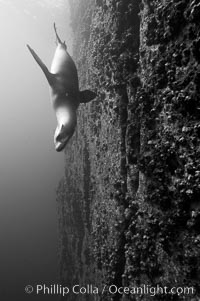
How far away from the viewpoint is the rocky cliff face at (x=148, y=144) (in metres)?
2.51

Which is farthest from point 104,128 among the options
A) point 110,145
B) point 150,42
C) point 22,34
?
point 22,34

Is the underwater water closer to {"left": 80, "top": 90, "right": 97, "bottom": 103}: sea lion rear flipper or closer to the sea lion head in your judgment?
{"left": 80, "top": 90, "right": 97, "bottom": 103}: sea lion rear flipper

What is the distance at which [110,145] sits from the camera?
187 inches

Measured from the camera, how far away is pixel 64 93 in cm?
363

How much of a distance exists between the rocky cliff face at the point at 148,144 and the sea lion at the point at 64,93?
0.77 metres

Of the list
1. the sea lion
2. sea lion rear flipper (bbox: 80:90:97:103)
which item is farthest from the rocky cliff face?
the sea lion

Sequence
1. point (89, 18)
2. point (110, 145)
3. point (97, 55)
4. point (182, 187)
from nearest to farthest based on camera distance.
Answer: point (182, 187), point (110, 145), point (97, 55), point (89, 18)

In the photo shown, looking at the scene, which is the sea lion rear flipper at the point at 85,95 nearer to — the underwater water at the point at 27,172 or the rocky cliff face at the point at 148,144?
the rocky cliff face at the point at 148,144

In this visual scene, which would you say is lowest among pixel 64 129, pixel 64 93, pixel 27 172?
pixel 64 129

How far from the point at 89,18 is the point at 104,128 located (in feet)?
16.8

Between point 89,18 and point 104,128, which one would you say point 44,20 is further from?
point 104,128

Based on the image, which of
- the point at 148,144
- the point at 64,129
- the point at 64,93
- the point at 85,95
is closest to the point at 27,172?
the point at 85,95

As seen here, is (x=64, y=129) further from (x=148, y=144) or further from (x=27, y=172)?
(x=27, y=172)

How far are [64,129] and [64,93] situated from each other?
72 centimetres
